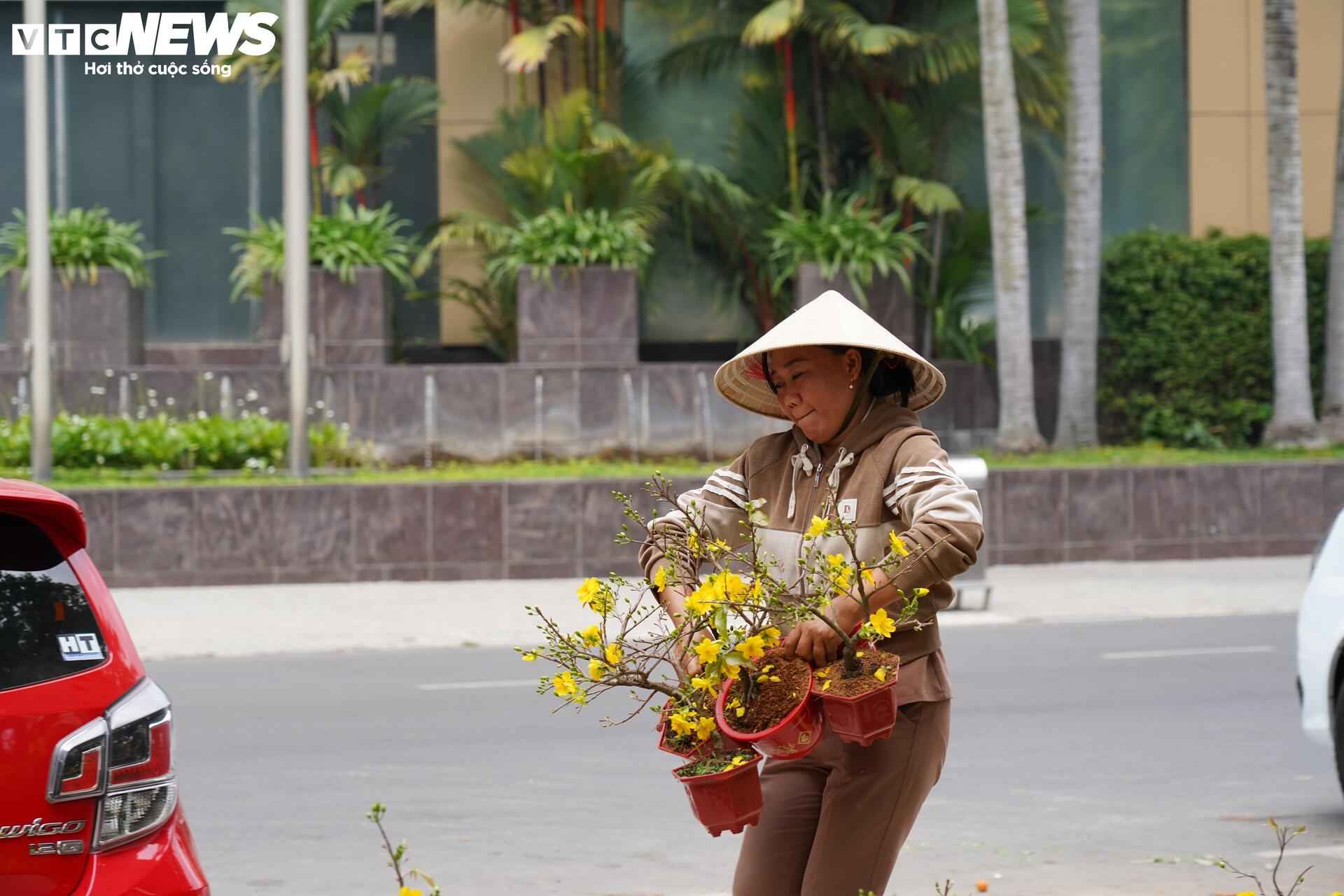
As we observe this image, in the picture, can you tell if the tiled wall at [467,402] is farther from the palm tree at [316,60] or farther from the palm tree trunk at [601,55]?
the palm tree trunk at [601,55]

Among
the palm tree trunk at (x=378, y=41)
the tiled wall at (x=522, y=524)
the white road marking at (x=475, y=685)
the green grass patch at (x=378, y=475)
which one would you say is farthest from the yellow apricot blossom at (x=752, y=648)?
the palm tree trunk at (x=378, y=41)

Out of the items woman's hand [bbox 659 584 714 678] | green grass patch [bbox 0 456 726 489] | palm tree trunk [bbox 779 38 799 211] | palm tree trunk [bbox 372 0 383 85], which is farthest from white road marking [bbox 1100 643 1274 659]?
→ palm tree trunk [bbox 372 0 383 85]

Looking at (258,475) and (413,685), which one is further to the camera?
(258,475)

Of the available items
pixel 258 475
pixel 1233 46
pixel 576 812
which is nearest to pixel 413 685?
pixel 576 812

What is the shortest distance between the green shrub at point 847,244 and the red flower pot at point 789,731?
16464mm

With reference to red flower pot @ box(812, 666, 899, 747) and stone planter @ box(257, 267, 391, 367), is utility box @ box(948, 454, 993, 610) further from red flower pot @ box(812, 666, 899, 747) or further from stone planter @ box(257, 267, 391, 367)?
red flower pot @ box(812, 666, 899, 747)

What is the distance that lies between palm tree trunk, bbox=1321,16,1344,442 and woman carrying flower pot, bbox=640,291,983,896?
56.9 ft

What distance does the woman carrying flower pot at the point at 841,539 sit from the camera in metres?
3.57

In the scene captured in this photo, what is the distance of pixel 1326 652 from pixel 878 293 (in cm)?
1336

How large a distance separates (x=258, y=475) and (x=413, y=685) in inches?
256

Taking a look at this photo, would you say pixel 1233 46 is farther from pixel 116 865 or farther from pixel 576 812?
pixel 116 865

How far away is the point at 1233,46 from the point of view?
76.4ft

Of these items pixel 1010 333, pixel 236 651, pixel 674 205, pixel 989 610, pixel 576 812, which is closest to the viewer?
pixel 576 812

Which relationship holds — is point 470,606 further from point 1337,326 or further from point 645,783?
point 1337,326
